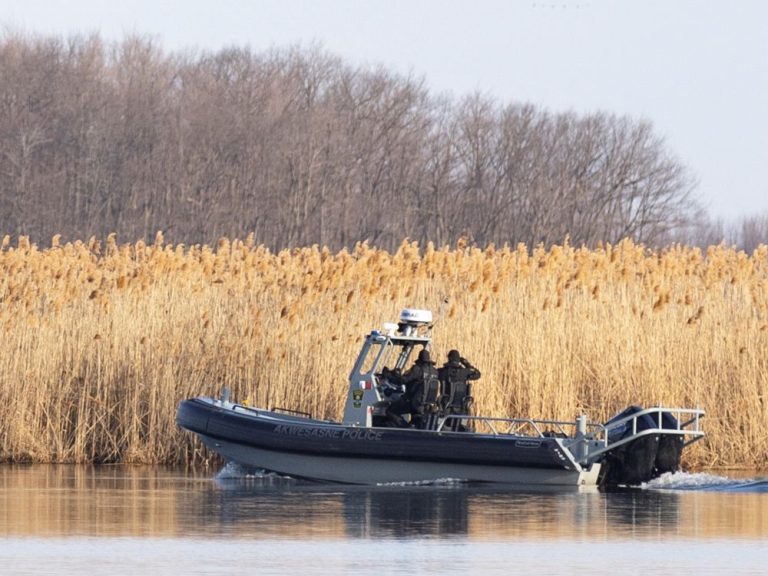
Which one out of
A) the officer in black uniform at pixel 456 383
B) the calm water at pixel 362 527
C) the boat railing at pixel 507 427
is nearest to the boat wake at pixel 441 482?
the calm water at pixel 362 527

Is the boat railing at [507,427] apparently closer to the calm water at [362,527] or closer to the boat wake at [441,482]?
the boat wake at [441,482]

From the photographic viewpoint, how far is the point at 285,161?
59531 mm

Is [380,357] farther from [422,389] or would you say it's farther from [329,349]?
[329,349]

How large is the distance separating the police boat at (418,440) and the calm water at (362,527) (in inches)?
8.2

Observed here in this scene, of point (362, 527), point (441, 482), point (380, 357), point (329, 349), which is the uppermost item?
point (329, 349)

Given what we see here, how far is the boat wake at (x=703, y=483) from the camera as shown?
594 inches

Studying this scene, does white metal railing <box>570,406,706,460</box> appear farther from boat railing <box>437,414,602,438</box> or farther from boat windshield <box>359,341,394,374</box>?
boat windshield <box>359,341,394,374</box>

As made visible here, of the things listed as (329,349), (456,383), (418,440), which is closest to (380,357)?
(456,383)

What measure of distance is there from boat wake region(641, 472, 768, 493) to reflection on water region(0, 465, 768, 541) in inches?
1.6

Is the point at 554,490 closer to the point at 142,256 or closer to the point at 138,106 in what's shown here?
the point at 142,256

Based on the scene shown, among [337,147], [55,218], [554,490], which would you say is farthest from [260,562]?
[337,147]

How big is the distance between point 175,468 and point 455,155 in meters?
46.4

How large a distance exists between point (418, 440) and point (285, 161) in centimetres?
4455

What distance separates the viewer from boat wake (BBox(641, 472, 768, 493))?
15086mm
